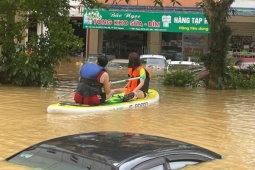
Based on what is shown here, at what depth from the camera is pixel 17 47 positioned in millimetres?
17359

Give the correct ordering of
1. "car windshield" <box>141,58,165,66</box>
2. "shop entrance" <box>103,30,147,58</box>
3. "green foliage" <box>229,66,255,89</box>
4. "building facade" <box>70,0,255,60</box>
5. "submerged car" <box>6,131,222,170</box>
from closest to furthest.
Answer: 1. "submerged car" <box>6,131,222,170</box>
2. "green foliage" <box>229,66,255,89</box>
3. "car windshield" <box>141,58,165,66</box>
4. "building facade" <box>70,0,255,60</box>
5. "shop entrance" <box>103,30,147,58</box>

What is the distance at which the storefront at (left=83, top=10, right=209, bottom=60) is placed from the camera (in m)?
30.7

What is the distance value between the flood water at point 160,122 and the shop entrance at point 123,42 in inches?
841

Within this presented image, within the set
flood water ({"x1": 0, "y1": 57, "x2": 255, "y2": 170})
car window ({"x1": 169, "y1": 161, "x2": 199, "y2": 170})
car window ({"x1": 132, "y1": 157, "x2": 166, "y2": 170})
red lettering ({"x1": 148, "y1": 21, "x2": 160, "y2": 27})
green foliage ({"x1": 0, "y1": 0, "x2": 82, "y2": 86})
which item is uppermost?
red lettering ({"x1": 148, "y1": 21, "x2": 160, "y2": 27})

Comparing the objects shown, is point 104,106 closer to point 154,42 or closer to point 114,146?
point 114,146

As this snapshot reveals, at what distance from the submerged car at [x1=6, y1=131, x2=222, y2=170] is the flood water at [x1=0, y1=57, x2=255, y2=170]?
25.0 inches

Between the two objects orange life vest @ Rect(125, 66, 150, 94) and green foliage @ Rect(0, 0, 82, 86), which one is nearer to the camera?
orange life vest @ Rect(125, 66, 150, 94)

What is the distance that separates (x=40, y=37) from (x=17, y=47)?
859 mm

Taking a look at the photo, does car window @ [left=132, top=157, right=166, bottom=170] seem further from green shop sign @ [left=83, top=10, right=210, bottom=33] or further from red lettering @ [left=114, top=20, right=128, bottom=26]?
red lettering @ [left=114, top=20, right=128, bottom=26]

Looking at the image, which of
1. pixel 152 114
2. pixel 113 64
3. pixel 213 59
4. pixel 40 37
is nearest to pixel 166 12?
pixel 113 64

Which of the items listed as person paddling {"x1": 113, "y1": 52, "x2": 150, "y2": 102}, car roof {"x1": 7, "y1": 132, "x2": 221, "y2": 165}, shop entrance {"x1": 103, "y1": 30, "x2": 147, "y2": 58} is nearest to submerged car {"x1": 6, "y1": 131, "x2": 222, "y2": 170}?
car roof {"x1": 7, "y1": 132, "x2": 221, "y2": 165}

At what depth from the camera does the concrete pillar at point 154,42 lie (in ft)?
118

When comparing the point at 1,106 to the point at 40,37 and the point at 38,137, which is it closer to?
the point at 38,137

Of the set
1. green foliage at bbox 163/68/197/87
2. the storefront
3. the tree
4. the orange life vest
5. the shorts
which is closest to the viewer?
the shorts
